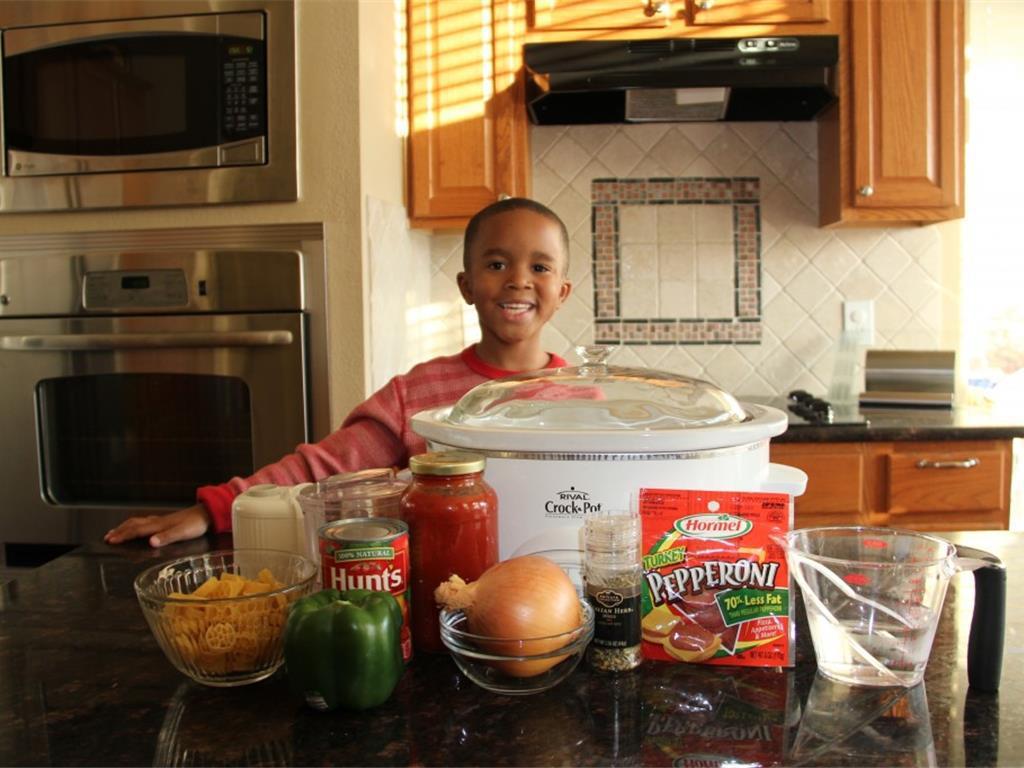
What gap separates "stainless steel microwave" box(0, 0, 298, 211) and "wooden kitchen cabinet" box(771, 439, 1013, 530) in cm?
124

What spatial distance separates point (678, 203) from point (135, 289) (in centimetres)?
137

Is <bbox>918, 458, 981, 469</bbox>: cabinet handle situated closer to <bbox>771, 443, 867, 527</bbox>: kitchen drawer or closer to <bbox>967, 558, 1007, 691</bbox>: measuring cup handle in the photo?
<bbox>771, 443, 867, 527</bbox>: kitchen drawer

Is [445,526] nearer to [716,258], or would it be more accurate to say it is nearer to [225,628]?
[225,628]

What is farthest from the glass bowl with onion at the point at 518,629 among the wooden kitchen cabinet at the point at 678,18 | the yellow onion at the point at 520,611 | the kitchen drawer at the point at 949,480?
the wooden kitchen cabinet at the point at 678,18

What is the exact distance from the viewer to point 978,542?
1038 millimetres

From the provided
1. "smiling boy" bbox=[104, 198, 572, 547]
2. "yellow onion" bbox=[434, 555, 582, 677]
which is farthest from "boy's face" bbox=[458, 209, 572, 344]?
"yellow onion" bbox=[434, 555, 582, 677]

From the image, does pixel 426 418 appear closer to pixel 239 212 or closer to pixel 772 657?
pixel 772 657

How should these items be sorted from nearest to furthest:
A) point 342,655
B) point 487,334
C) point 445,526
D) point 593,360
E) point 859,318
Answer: point 342,655
point 445,526
point 593,360
point 487,334
point 859,318

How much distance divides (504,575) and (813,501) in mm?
1452

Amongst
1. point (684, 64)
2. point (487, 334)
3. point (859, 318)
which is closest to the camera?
point (487, 334)

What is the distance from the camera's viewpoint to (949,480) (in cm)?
192

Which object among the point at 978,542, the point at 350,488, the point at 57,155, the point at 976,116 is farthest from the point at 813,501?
the point at 57,155

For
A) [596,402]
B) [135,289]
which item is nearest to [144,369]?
[135,289]

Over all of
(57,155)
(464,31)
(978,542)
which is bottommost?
(978,542)
